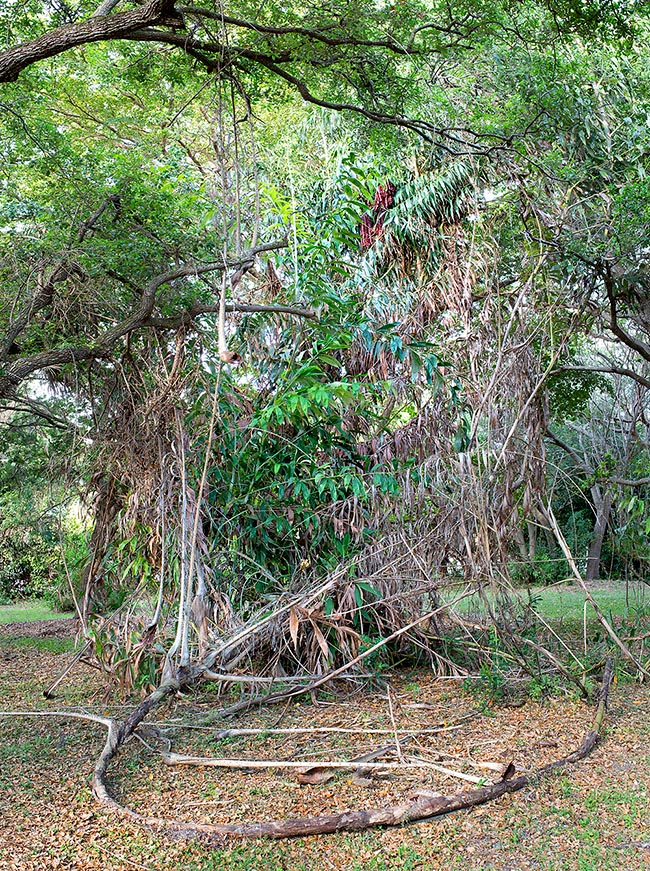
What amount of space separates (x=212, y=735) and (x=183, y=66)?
3.81m

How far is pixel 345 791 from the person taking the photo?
3178 mm

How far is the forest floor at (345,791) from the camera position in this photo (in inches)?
103

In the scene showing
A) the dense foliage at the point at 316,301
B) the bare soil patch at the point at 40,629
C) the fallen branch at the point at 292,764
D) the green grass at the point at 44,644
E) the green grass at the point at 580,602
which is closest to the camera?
the fallen branch at the point at 292,764

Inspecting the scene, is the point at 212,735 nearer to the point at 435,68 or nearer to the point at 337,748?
the point at 337,748

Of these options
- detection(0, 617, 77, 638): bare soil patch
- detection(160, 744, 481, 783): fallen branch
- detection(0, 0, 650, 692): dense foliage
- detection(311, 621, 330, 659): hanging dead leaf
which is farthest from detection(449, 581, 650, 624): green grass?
detection(0, 617, 77, 638): bare soil patch

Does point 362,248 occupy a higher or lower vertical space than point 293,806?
higher

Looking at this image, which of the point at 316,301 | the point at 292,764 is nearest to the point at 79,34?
the point at 316,301

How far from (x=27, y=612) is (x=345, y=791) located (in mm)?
8899

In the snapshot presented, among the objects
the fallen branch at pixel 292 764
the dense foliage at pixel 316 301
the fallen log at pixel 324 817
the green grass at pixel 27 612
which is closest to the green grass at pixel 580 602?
the dense foliage at pixel 316 301

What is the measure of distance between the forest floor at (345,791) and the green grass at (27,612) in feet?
17.9

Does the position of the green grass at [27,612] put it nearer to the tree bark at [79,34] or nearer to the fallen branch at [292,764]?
the fallen branch at [292,764]

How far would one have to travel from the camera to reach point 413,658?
18.3 feet

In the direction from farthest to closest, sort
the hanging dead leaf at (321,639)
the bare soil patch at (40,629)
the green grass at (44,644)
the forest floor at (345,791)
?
the bare soil patch at (40,629), the green grass at (44,644), the hanging dead leaf at (321,639), the forest floor at (345,791)

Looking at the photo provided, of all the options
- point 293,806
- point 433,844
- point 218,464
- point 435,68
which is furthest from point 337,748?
point 435,68
